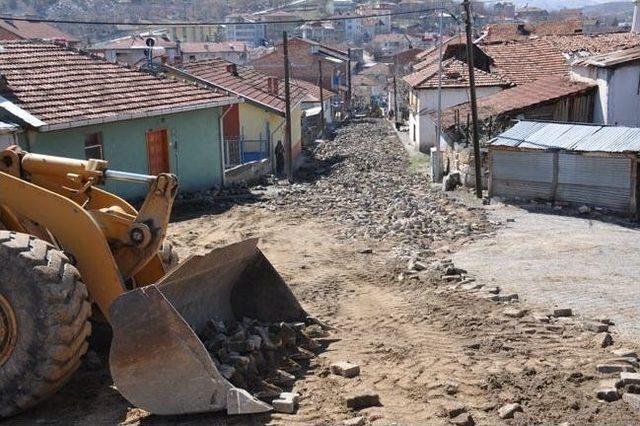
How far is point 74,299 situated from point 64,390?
1357 mm

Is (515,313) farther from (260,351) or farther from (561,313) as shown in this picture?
(260,351)

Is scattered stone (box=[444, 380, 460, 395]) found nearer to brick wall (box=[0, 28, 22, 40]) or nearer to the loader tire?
the loader tire

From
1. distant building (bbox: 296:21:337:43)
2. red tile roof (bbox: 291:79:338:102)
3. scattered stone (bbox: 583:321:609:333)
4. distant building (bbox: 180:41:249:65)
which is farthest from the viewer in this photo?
distant building (bbox: 296:21:337:43)

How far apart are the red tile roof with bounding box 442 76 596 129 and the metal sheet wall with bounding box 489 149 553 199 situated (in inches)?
166

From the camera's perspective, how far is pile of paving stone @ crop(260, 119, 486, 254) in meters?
16.6

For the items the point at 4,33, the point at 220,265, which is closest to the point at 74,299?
the point at 220,265

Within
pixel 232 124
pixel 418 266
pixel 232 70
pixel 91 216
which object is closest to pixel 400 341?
pixel 91 216

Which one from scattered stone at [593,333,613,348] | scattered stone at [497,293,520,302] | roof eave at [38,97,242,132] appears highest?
roof eave at [38,97,242,132]

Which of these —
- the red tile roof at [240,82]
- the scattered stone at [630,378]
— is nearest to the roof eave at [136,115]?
the red tile roof at [240,82]

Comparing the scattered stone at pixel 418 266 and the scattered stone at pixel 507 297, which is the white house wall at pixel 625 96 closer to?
the scattered stone at pixel 418 266

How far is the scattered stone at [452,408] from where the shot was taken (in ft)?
22.8

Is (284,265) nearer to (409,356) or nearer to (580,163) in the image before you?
(409,356)

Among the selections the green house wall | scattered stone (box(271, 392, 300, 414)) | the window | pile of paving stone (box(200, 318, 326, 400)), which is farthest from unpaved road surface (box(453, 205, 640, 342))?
the window

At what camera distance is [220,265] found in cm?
839
